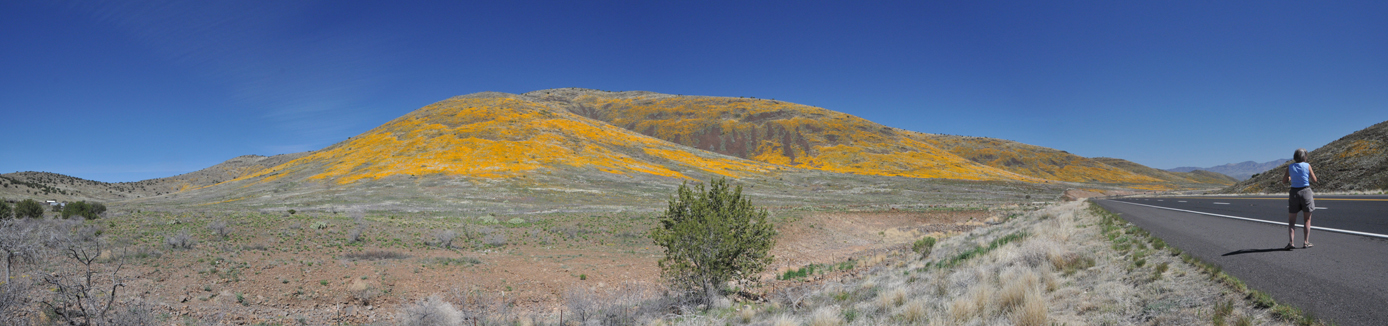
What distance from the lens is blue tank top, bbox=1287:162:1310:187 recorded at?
617 centimetres

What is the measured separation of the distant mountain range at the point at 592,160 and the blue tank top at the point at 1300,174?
2226 centimetres

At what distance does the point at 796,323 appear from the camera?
7012 mm

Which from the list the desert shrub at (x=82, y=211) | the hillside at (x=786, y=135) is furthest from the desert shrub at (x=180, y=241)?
the hillside at (x=786, y=135)

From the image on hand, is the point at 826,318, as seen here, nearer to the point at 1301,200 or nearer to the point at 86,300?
the point at 1301,200

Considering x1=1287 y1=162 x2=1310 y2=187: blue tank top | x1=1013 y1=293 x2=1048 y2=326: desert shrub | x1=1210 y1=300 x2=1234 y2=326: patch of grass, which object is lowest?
x1=1013 y1=293 x2=1048 y2=326: desert shrub

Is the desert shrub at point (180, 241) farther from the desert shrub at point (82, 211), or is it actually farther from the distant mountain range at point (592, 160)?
the distant mountain range at point (592, 160)

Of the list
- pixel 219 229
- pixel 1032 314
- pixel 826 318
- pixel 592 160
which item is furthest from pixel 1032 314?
pixel 592 160

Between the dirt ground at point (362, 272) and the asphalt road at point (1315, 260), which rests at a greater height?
the asphalt road at point (1315, 260)

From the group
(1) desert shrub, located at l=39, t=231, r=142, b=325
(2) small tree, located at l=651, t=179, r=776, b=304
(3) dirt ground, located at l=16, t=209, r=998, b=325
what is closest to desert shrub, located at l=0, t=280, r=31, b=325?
(1) desert shrub, located at l=39, t=231, r=142, b=325

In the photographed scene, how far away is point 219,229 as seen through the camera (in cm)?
1741

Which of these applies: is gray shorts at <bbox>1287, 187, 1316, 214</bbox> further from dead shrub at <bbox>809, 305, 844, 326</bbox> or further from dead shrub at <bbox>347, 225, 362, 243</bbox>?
dead shrub at <bbox>347, 225, 362, 243</bbox>

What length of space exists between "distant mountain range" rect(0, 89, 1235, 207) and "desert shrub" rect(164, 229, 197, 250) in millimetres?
19492

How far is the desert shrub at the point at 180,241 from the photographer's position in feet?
48.1

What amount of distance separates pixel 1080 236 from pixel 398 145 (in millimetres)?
77674
